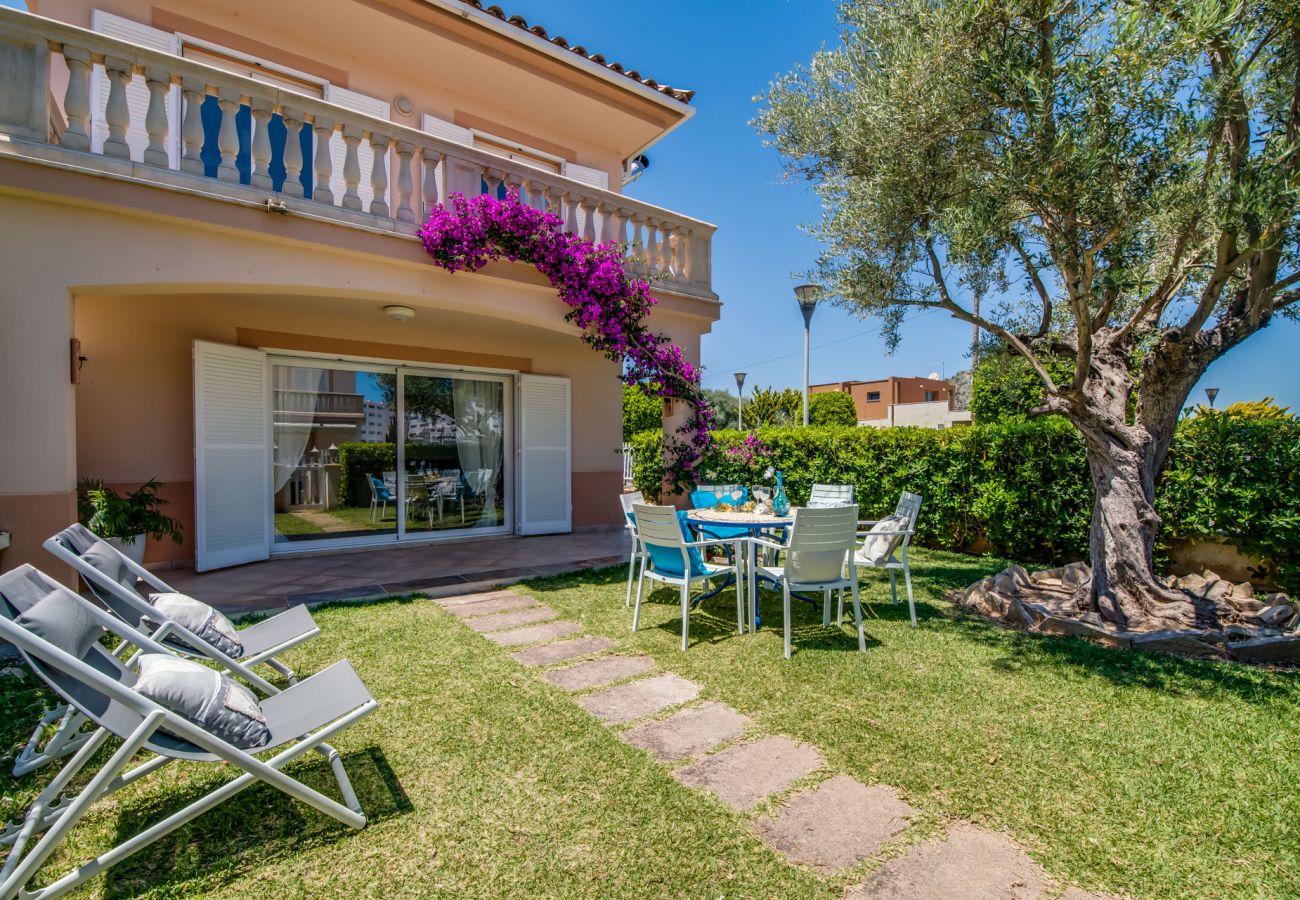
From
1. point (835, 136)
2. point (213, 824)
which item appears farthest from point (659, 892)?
point (835, 136)

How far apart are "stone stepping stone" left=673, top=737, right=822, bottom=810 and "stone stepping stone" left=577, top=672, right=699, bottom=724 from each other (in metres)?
0.63

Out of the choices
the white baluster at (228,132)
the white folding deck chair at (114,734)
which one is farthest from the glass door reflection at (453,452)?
the white folding deck chair at (114,734)

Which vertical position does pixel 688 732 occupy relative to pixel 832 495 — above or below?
below

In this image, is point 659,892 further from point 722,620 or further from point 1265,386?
point 1265,386

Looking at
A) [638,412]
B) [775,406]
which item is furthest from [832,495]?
[775,406]

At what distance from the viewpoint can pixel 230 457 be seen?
22.9 ft

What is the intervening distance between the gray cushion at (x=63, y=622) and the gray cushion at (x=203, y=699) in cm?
23

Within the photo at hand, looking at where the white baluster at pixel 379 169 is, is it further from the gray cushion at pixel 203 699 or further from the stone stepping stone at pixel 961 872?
the stone stepping stone at pixel 961 872

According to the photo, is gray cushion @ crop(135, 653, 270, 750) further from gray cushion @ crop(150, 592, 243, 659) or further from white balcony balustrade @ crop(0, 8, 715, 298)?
white balcony balustrade @ crop(0, 8, 715, 298)

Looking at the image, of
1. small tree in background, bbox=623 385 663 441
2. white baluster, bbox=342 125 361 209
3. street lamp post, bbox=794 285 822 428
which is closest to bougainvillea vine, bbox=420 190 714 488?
white baluster, bbox=342 125 361 209

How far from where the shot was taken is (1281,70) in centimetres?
401

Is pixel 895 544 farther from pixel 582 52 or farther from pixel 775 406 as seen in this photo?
pixel 775 406

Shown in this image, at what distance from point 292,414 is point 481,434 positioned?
8.41 ft

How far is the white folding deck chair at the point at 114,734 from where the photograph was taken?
191 centimetres
